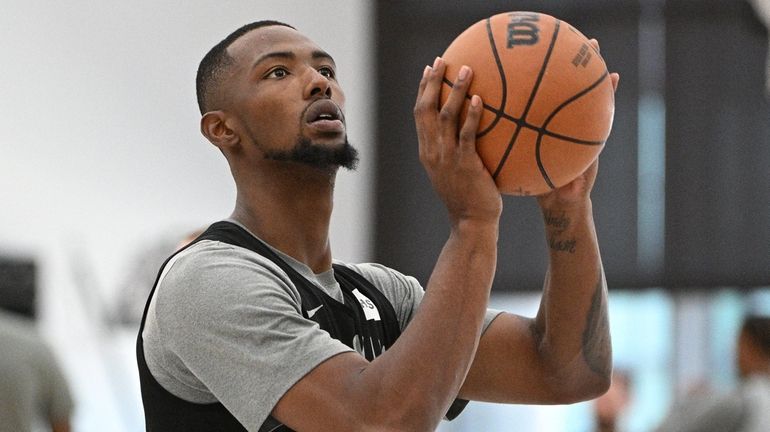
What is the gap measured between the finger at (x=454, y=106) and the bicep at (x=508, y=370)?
0.60 m

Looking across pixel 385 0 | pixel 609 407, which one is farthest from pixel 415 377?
pixel 385 0

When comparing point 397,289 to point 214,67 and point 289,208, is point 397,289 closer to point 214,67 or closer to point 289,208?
point 289,208

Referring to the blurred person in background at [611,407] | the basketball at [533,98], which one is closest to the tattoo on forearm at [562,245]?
the basketball at [533,98]

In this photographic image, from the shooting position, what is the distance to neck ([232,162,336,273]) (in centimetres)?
228

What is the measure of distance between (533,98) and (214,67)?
28.4 inches

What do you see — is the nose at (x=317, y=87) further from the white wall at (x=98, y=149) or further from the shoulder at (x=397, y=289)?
the white wall at (x=98, y=149)

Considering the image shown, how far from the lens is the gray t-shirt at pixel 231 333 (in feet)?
6.18

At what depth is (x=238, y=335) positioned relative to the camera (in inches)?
75.4

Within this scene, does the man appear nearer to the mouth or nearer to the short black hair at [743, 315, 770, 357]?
the mouth

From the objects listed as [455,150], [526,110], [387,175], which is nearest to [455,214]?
[455,150]

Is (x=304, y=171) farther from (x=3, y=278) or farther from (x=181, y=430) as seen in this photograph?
(x=3, y=278)

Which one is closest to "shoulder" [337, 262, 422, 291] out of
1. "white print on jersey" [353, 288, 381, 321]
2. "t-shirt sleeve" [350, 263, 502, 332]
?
"t-shirt sleeve" [350, 263, 502, 332]

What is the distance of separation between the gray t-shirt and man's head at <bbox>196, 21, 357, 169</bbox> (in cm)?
27

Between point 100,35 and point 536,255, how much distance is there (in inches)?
121
